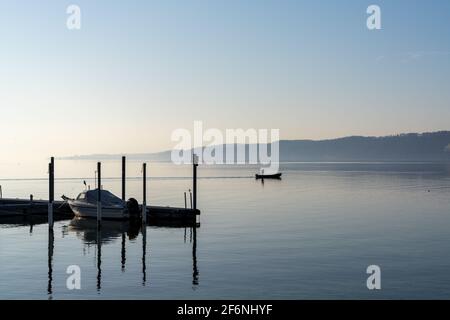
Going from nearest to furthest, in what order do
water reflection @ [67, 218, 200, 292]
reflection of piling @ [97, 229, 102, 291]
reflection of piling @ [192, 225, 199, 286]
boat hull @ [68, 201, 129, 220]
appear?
reflection of piling @ [97, 229, 102, 291]
reflection of piling @ [192, 225, 199, 286]
water reflection @ [67, 218, 200, 292]
boat hull @ [68, 201, 129, 220]

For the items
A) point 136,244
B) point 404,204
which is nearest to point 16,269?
point 136,244

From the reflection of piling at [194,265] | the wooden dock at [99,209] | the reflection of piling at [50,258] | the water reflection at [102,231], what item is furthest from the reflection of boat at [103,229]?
the reflection of piling at [194,265]

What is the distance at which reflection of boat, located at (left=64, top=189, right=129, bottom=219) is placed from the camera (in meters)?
48.3

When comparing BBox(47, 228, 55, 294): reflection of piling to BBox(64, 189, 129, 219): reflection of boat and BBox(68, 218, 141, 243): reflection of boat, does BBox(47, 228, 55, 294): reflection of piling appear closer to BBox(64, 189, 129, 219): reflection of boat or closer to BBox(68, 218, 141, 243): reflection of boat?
BBox(68, 218, 141, 243): reflection of boat

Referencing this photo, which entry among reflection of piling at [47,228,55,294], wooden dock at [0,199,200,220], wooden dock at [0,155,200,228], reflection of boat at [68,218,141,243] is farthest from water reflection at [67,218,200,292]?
reflection of piling at [47,228,55,294]

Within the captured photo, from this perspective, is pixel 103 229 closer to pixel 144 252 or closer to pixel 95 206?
pixel 95 206

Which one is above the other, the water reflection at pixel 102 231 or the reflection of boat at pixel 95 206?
the reflection of boat at pixel 95 206

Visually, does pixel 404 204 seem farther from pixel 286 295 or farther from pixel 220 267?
pixel 286 295

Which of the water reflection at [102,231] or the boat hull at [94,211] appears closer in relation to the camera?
the water reflection at [102,231]

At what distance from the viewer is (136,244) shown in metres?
37.5

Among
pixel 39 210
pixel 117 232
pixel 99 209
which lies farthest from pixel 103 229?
pixel 39 210

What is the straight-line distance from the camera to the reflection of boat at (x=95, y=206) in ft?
158

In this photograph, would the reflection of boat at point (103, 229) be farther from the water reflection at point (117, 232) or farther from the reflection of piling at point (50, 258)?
the reflection of piling at point (50, 258)
